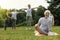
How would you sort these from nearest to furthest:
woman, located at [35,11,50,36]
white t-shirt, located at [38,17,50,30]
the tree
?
woman, located at [35,11,50,36] < white t-shirt, located at [38,17,50,30] < the tree

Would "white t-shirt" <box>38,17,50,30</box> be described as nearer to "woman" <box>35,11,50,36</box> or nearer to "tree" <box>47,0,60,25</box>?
"woman" <box>35,11,50,36</box>

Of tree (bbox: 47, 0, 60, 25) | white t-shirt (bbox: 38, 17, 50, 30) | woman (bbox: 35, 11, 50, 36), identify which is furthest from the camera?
tree (bbox: 47, 0, 60, 25)

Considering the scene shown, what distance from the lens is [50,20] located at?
13773 mm

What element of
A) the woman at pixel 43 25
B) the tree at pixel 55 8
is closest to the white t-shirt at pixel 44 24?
the woman at pixel 43 25

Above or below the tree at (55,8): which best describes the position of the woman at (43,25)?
above

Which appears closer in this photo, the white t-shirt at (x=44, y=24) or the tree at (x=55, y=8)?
the white t-shirt at (x=44, y=24)

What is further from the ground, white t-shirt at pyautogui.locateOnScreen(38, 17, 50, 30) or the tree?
white t-shirt at pyautogui.locateOnScreen(38, 17, 50, 30)

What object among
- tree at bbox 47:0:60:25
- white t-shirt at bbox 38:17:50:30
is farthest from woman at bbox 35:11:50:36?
tree at bbox 47:0:60:25

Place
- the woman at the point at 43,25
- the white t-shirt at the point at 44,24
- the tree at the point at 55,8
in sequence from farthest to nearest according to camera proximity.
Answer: the tree at the point at 55,8 < the white t-shirt at the point at 44,24 < the woman at the point at 43,25

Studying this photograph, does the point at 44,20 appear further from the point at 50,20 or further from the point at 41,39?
the point at 41,39

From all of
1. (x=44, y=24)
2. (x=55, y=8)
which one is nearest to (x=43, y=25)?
(x=44, y=24)

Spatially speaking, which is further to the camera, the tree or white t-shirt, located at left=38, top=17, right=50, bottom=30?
the tree

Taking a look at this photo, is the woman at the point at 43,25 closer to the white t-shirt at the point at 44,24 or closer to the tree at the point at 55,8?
the white t-shirt at the point at 44,24

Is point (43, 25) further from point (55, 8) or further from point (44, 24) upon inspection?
point (55, 8)
